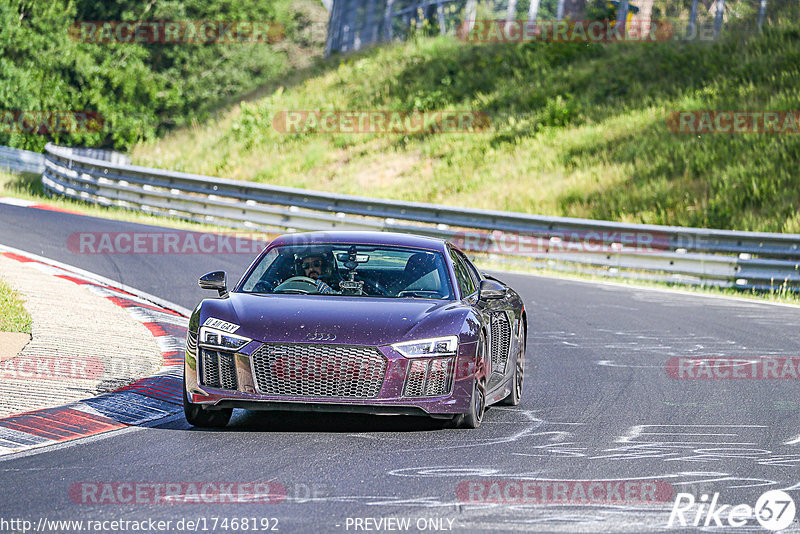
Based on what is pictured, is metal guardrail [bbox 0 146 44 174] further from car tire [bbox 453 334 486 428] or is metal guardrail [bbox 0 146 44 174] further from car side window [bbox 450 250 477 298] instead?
car tire [bbox 453 334 486 428]

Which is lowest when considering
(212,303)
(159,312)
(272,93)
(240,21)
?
(159,312)

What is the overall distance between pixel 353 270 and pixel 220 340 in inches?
56.9

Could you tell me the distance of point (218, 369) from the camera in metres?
7.99

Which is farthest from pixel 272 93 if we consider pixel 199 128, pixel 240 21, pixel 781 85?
pixel 781 85

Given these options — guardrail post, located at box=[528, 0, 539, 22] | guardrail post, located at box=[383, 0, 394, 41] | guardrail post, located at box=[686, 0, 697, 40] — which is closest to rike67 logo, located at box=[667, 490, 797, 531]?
guardrail post, located at box=[686, 0, 697, 40]

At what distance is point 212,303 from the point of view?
845cm

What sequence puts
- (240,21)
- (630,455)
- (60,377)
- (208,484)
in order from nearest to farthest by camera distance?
(208,484), (630,455), (60,377), (240,21)

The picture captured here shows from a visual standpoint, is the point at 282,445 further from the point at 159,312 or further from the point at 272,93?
the point at 272,93

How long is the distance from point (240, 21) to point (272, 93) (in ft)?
52.3

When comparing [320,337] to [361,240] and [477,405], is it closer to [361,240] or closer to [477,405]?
[477,405]

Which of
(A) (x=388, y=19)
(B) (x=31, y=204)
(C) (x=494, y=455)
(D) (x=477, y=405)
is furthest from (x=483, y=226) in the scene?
(A) (x=388, y=19)

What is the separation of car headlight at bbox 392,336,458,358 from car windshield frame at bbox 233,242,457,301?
0.77 metres

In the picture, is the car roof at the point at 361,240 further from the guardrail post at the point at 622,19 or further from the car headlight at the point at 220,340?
the guardrail post at the point at 622,19

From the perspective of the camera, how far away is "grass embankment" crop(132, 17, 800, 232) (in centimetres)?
2775
